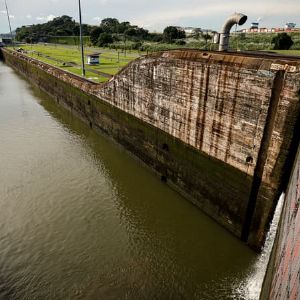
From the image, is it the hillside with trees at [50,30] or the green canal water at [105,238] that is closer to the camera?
the green canal water at [105,238]

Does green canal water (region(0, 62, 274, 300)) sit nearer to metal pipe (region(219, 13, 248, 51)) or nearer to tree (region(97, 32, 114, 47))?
metal pipe (region(219, 13, 248, 51))

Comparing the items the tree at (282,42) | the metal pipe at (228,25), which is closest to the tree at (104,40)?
the tree at (282,42)

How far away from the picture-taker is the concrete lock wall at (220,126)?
9.09m

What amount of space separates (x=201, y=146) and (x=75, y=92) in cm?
1578

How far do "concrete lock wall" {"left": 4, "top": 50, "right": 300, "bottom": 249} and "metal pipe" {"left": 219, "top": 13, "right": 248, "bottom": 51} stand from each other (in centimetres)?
276

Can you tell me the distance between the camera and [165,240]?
430 inches

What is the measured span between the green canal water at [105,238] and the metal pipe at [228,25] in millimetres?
7471

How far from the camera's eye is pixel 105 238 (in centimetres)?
1103

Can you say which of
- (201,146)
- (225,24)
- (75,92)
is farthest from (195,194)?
(75,92)

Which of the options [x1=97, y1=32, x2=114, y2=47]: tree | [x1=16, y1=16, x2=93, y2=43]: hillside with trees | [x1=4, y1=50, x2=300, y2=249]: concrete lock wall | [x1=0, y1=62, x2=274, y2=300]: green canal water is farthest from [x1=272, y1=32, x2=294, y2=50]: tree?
[x1=16, y1=16, x2=93, y2=43]: hillside with trees

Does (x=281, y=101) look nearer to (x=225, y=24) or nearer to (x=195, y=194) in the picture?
(x=195, y=194)

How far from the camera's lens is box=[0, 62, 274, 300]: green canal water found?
8992mm

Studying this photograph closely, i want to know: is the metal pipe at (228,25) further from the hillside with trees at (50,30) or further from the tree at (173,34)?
the hillside with trees at (50,30)

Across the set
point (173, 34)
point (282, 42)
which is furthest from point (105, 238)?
point (173, 34)
